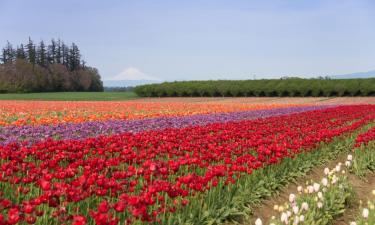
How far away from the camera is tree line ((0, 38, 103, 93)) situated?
88312mm

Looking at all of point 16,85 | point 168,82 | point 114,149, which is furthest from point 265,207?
point 16,85

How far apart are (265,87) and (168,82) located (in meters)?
15.0

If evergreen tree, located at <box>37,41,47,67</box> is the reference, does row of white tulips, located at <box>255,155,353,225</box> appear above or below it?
below

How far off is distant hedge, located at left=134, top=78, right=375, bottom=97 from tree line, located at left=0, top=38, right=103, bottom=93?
106 ft

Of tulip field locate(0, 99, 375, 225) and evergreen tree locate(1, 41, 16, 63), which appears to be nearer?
tulip field locate(0, 99, 375, 225)

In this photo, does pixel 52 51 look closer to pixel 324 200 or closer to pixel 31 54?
pixel 31 54

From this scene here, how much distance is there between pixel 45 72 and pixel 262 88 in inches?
2150

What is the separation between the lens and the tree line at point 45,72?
3477 inches

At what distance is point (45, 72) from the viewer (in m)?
96.1

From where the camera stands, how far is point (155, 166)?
225 inches

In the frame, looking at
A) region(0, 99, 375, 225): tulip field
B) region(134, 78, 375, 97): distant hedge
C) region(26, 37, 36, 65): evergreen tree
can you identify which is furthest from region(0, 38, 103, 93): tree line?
region(0, 99, 375, 225): tulip field

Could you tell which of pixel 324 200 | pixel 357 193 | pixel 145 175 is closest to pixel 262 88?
pixel 357 193

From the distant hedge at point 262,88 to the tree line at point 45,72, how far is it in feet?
106

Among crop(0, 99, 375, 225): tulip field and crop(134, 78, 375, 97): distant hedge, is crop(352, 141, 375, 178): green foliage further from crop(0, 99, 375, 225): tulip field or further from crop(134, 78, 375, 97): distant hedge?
crop(134, 78, 375, 97): distant hedge
